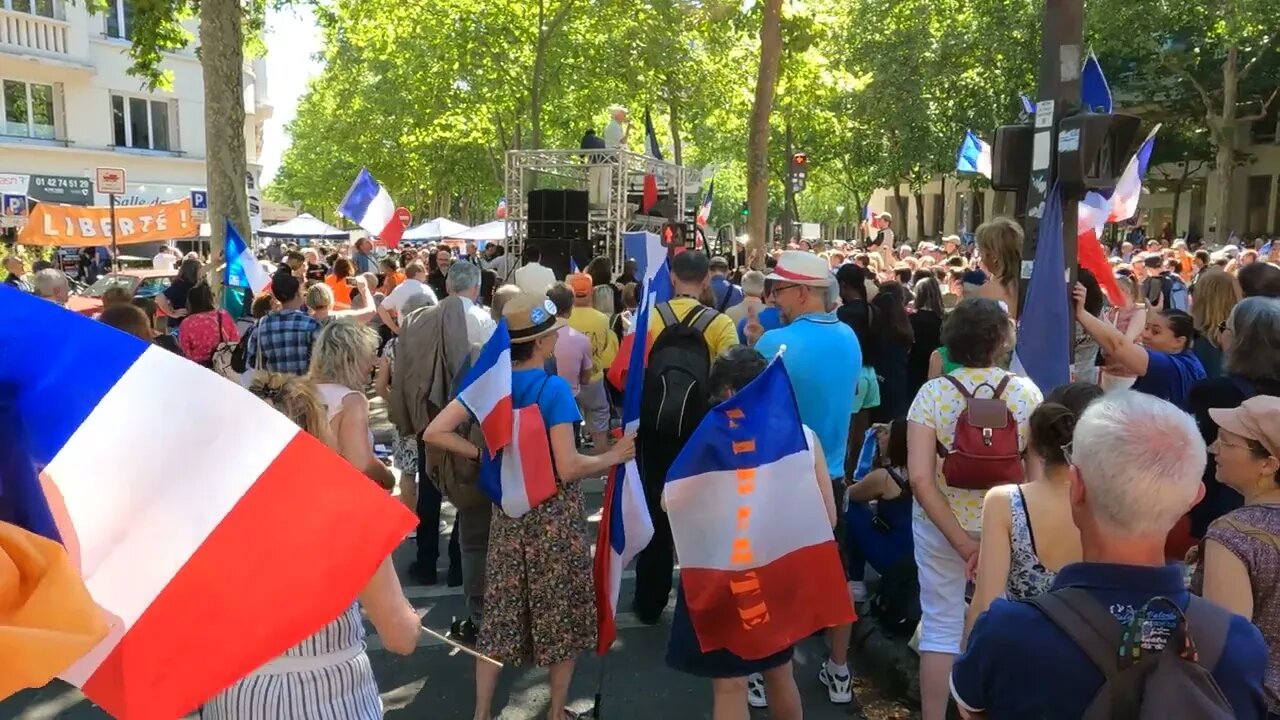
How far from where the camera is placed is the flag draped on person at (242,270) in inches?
348

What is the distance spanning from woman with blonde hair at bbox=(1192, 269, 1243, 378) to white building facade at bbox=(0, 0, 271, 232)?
976 inches

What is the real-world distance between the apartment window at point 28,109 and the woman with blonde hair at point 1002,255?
27.3 meters

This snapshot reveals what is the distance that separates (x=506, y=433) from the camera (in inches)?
150

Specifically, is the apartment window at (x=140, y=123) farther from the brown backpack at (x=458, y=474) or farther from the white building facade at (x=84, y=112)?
the brown backpack at (x=458, y=474)

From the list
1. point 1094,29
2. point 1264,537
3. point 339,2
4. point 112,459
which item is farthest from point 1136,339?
point 1094,29

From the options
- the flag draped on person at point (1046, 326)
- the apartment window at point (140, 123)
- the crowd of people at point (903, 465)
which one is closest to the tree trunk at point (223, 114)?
the crowd of people at point (903, 465)

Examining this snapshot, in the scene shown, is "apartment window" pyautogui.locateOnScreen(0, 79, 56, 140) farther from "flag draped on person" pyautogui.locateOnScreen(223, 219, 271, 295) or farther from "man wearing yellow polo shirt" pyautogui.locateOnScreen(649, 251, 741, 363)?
"man wearing yellow polo shirt" pyautogui.locateOnScreen(649, 251, 741, 363)

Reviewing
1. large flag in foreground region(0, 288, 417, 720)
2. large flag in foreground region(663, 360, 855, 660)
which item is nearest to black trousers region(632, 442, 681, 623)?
large flag in foreground region(663, 360, 855, 660)

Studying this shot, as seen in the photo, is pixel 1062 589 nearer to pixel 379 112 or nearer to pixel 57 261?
pixel 57 261

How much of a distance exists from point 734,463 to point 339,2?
14.2 metres

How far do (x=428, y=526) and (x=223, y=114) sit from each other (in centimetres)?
679

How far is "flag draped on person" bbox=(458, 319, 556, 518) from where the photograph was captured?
3805 mm

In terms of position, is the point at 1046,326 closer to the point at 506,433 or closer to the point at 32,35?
the point at 506,433

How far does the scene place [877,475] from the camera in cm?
A: 459
